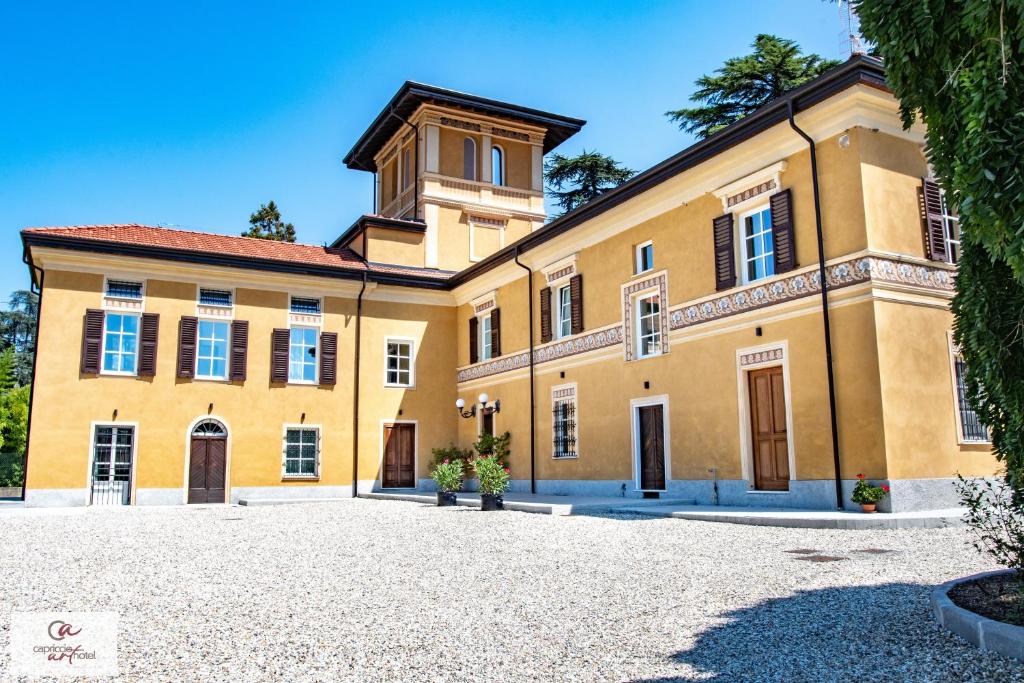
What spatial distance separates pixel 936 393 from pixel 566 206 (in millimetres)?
21266

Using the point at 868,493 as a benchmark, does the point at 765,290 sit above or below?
above

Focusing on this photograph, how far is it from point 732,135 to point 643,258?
11.6 feet

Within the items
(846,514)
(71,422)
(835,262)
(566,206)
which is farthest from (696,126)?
(71,422)

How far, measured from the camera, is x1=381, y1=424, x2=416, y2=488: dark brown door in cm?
2295

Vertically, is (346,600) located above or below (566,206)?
below

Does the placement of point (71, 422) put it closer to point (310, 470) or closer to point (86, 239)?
point (86, 239)

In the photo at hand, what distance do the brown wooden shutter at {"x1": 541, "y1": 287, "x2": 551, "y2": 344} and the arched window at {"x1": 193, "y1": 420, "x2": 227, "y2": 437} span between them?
8666 millimetres

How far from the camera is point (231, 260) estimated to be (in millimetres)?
21266

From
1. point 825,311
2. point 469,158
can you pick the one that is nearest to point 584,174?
point 469,158

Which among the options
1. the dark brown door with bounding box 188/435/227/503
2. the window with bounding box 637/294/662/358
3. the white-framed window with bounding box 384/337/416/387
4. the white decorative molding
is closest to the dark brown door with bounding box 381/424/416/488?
the white-framed window with bounding box 384/337/416/387

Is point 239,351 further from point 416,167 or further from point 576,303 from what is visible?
point 576,303

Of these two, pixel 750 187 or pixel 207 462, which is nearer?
pixel 750 187

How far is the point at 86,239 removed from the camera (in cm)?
1972

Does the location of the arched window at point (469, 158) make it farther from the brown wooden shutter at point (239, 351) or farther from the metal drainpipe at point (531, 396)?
the brown wooden shutter at point (239, 351)
